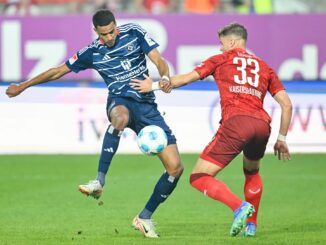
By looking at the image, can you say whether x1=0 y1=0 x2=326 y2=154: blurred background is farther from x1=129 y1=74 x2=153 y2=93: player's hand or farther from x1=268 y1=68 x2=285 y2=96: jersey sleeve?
x1=268 y1=68 x2=285 y2=96: jersey sleeve

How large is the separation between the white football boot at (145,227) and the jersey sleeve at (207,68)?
4.91ft

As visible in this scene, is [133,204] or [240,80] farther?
[133,204]

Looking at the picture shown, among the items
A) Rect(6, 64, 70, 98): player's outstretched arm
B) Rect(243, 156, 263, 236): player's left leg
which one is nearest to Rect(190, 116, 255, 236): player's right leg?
Rect(243, 156, 263, 236): player's left leg

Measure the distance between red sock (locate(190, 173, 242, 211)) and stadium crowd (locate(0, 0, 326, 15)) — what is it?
416 inches

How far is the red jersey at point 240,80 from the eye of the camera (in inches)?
332

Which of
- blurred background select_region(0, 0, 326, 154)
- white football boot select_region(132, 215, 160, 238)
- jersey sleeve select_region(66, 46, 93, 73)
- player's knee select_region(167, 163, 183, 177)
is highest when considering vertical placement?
jersey sleeve select_region(66, 46, 93, 73)

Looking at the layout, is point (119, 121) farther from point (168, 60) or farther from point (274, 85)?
point (168, 60)

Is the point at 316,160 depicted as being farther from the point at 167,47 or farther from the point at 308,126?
the point at 167,47

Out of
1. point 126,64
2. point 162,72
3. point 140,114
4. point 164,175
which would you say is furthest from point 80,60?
point 164,175

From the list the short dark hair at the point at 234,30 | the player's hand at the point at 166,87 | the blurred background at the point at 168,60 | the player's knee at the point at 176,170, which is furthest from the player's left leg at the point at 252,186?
the blurred background at the point at 168,60

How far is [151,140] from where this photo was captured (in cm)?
866

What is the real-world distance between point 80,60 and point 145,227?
1670 millimetres

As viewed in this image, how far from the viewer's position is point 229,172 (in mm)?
14508

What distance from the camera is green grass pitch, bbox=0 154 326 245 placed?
8867mm
